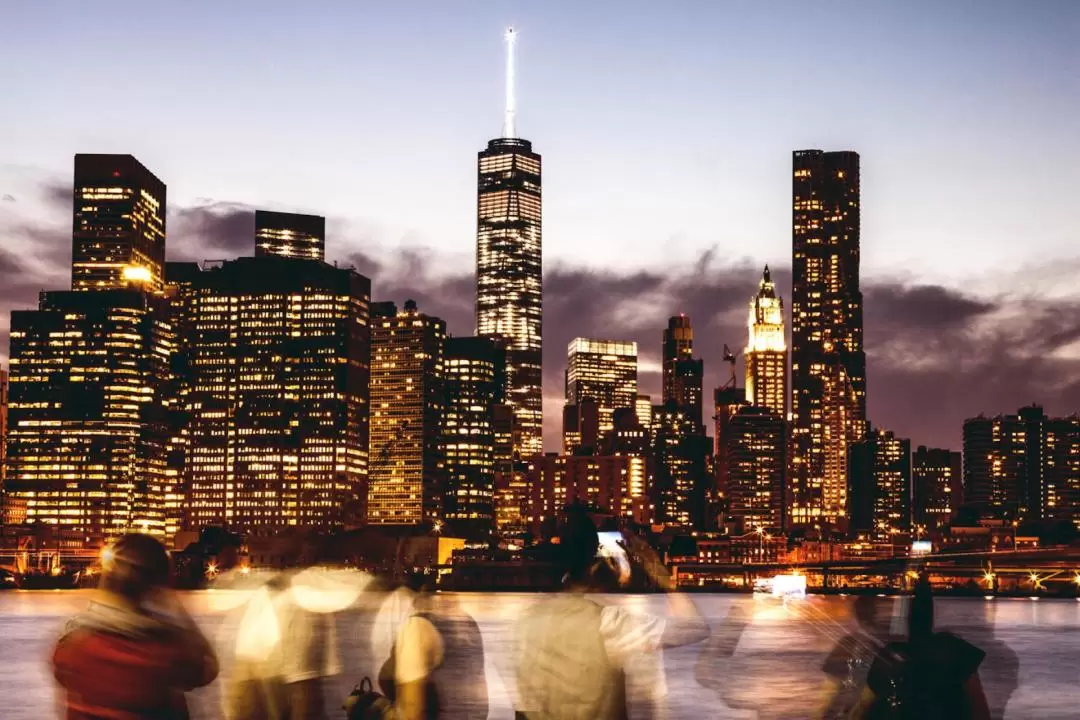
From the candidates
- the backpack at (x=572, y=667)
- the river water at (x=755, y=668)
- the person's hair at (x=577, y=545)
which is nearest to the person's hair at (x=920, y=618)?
the river water at (x=755, y=668)

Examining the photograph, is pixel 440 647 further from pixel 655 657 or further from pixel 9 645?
pixel 9 645

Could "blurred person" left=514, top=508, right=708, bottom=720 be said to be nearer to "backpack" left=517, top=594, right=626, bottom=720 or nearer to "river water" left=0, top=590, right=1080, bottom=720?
"backpack" left=517, top=594, right=626, bottom=720

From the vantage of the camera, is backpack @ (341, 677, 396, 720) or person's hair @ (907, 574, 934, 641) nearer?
person's hair @ (907, 574, 934, 641)

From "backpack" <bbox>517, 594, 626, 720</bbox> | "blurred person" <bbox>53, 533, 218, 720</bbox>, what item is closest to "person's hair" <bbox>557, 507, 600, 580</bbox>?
"backpack" <bbox>517, 594, 626, 720</bbox>

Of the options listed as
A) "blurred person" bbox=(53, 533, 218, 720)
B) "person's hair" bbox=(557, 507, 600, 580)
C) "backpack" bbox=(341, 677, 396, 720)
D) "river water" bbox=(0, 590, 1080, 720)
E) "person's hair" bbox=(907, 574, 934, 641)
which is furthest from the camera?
"river water" bbox=(0, 590, 1080, 720)

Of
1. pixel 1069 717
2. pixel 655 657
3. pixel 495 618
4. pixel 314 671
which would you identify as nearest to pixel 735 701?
pixel 1069 717

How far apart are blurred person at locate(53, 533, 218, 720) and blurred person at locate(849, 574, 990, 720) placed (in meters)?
3.00

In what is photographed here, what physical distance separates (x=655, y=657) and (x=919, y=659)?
1.35m

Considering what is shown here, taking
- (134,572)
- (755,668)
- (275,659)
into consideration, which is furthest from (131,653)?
(755,668)

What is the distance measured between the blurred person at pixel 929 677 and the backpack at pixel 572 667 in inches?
47.6

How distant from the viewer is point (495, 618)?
5059 inches

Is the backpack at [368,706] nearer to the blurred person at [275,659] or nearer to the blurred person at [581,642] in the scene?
the blurred person at [275,659]

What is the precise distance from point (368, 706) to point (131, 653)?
10.8ft

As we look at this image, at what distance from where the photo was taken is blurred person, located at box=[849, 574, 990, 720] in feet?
22.0
